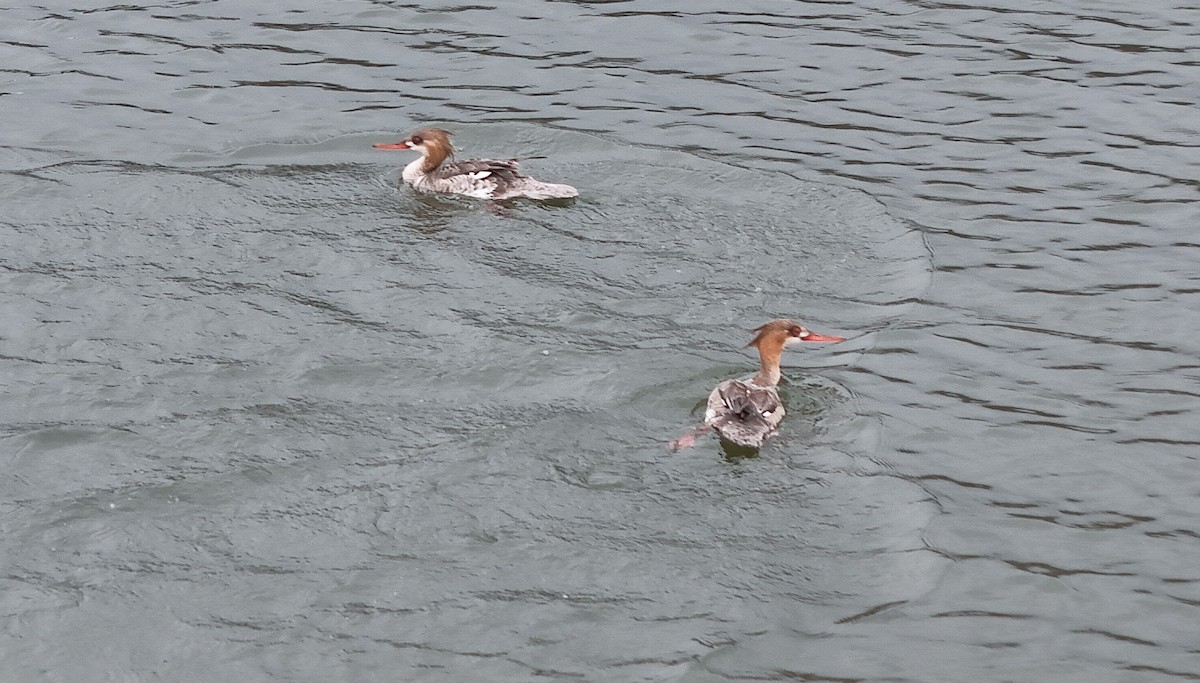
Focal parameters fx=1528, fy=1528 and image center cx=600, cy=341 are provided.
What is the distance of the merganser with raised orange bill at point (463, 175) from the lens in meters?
12.4

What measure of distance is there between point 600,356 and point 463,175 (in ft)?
10.2

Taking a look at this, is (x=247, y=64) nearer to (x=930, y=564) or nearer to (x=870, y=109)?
(x=870, y=109)

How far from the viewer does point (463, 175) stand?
41.3 ft

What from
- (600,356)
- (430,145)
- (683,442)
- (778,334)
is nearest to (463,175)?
(430,145)

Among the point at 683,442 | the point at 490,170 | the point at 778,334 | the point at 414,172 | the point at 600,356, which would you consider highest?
the point at 490,170

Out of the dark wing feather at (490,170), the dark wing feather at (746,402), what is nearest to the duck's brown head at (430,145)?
the dark wing feather at (490,170)

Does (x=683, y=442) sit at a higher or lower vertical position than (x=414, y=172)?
lower

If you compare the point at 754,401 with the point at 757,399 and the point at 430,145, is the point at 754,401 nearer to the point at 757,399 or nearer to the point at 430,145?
the point at 757,399

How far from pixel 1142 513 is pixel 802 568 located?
2.11 metres

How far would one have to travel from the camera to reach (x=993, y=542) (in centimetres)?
850

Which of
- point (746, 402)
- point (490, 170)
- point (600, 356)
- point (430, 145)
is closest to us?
point (746, 402)

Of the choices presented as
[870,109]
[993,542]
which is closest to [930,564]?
[993,542]

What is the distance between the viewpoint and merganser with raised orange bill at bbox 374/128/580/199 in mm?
12383

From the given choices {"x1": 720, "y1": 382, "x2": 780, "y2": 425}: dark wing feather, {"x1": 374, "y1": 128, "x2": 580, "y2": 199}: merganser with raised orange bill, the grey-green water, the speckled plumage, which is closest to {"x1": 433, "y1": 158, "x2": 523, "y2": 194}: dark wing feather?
{"x1": 374, "y1": 128, "x2": 580, "y2": 199}: merganser with raised orange bill
